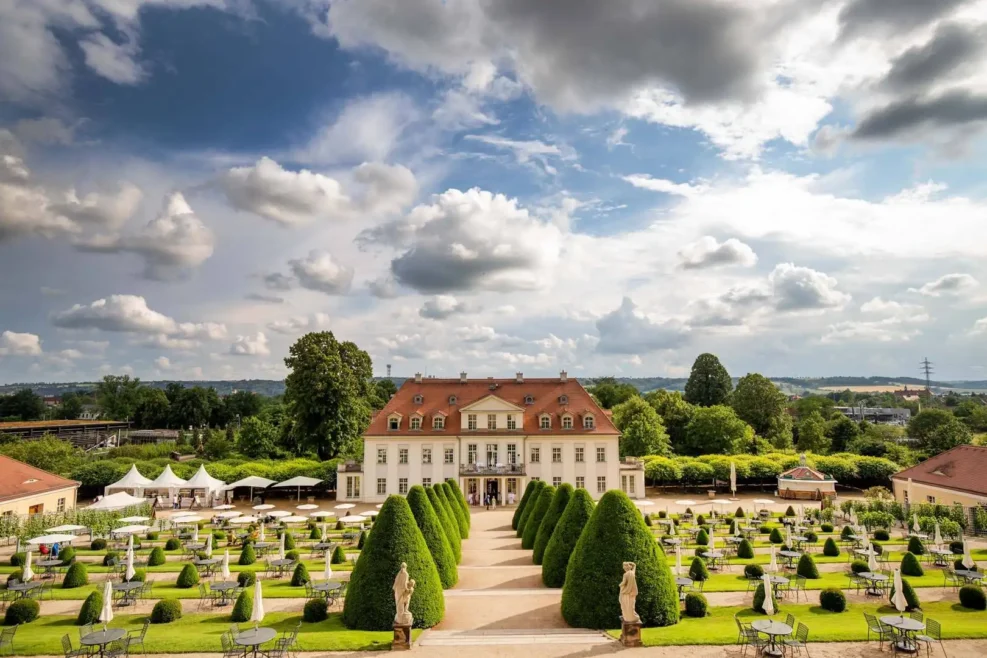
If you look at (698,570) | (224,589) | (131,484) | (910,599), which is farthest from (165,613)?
(131,484)

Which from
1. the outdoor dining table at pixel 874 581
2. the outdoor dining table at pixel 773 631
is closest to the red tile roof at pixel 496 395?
the outdoor dining table at pixel 874 581

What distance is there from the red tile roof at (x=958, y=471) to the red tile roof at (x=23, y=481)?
57249mm

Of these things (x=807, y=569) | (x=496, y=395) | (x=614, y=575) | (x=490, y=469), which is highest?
(x=496, y=395)

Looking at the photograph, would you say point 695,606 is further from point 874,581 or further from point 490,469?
point 490,469

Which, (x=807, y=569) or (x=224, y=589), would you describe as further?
(x=807, y=569)

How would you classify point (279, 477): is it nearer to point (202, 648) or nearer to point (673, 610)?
point (202, 648)

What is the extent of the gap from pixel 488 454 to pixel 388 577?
35.6 meters

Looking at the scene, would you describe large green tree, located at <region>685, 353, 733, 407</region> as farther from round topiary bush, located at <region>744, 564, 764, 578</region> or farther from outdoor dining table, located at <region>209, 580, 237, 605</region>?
outdoor dining table, located at <region>209, 580, 237, 605</region>

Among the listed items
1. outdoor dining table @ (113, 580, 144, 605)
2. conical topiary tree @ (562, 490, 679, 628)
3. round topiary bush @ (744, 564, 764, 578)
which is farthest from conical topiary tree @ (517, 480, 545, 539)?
outdoor dining table @ (113, 580, 144, 605)

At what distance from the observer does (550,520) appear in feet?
90.5

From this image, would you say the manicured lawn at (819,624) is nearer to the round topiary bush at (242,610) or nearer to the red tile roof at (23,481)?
Answer: the round topiary bush at (242,610)

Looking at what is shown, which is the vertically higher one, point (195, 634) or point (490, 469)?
point (490, 469)

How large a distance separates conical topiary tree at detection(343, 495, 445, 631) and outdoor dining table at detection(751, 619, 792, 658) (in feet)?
29.2

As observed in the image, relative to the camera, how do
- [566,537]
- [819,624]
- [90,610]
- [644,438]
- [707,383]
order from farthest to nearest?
[707,383]
[644,438]
[566,537]
[90,610]
[819,624]
